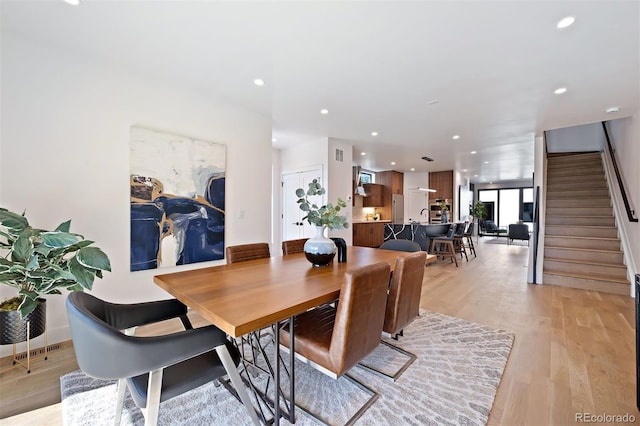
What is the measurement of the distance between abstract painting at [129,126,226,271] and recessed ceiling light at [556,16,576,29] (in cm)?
341

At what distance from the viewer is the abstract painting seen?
276 cm

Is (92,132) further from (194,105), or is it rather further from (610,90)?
(610,90)

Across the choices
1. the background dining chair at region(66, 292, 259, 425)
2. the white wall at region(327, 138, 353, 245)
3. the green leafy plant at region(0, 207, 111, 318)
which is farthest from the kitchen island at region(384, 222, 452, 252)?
the green leafy plant at region(0, 207, 111, 318)

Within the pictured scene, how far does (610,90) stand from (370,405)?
422cm

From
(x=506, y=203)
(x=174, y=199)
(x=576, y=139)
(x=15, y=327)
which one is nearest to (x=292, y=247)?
(x=174, y=199)

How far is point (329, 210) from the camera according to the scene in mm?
2143

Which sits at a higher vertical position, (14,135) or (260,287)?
(14,135)

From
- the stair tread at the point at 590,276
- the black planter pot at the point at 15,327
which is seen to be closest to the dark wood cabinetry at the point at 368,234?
the stair tread at the point at 590,276

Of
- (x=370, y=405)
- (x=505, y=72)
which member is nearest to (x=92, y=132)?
(x=370, y=405)

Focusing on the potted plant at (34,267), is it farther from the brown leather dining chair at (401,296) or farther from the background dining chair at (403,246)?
the background dining chair at (403,246)

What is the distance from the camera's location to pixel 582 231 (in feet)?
15.7

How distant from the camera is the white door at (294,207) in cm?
546

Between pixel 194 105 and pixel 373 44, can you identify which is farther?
pixel 194 105

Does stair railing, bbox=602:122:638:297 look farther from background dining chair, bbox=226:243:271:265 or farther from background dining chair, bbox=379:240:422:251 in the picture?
background dining chair, bbox=226:243:271:265
